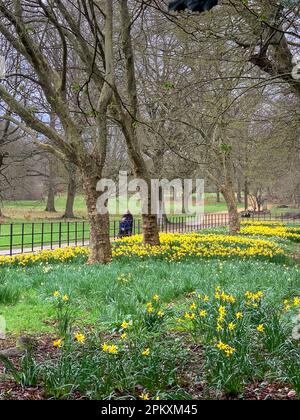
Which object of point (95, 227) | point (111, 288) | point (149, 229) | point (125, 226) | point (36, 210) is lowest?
point (111, 288)

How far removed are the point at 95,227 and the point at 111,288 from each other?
3.74m

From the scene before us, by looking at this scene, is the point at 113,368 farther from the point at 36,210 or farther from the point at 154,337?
the point at 36,210

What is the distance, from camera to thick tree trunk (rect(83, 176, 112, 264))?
9609 mm

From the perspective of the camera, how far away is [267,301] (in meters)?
5.20

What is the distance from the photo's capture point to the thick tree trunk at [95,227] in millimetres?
9609

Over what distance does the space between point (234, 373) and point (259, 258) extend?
7.96 metres

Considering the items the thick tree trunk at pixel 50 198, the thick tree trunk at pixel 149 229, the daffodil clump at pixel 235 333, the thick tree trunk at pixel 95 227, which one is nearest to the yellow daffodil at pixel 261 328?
the daffodil clump at pixel 235 333

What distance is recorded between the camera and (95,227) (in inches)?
384

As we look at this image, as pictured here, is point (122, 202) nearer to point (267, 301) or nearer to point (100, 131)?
point (100, 131)

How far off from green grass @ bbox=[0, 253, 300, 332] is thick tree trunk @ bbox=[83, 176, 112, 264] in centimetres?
166

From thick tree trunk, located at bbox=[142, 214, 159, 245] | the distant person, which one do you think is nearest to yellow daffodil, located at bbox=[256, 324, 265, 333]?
thick tree trunk, located at bbox=[142, 214, 159, 245]

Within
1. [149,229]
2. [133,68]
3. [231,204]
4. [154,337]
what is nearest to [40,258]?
[149,229]

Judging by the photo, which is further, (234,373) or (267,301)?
(267,301)
